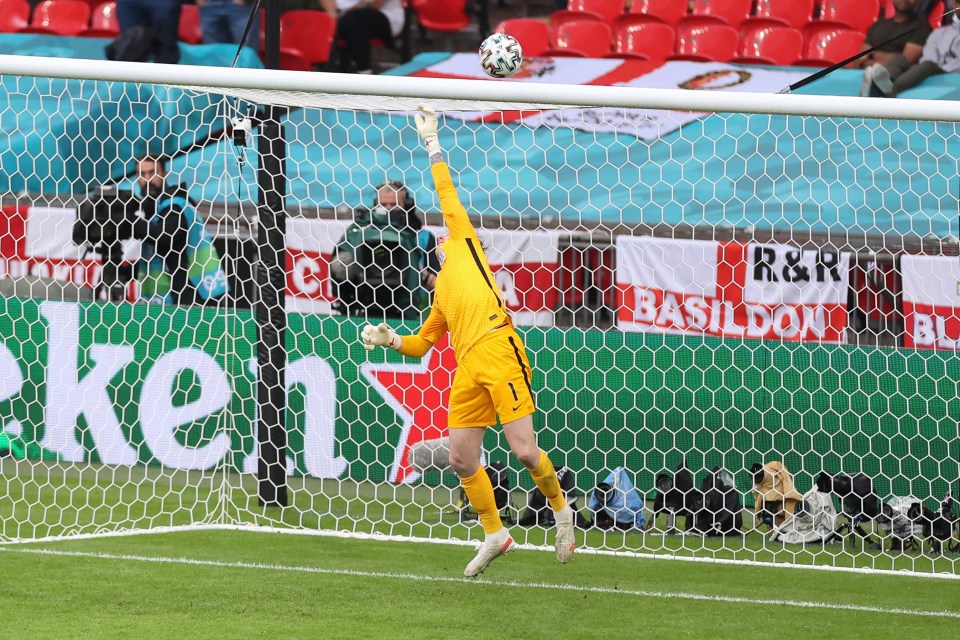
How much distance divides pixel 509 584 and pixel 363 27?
845cm

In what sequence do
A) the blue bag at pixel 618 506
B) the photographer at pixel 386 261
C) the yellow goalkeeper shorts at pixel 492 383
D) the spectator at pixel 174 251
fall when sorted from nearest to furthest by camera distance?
the yellow goalkeeper shorts at pixel 492 383
the blue bag at pixel 618 506
the photographer at pixel 386 261
the spectator at pixel 174 251

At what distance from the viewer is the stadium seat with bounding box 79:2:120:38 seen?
554 inches

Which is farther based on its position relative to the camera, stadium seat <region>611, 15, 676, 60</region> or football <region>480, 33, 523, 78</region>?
stadium seat <region>611, 15, 676, 60</region>

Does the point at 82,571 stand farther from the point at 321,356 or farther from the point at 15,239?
the point at 15,239

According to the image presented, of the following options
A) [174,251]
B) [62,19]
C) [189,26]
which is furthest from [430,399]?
[62,19]

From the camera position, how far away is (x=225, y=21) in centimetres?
1320

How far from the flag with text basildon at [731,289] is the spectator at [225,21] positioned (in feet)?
20.2

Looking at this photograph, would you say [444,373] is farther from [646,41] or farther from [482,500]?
[646,41]

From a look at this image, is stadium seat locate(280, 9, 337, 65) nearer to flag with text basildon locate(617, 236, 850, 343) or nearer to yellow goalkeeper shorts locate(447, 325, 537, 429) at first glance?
Result: flag with text basildon locate(617, 236, 850, 343)

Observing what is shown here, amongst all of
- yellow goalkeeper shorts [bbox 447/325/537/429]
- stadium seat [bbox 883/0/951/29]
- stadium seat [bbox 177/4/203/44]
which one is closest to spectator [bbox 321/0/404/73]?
stadium seat [bbox 177/4/203/44]

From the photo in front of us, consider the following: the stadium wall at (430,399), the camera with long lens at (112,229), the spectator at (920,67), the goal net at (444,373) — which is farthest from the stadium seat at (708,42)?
the camera with long lens at (112,229)

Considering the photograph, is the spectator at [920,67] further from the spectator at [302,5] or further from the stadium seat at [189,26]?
the stadium seat at [189,26]

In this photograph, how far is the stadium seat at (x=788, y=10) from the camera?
43.7ft

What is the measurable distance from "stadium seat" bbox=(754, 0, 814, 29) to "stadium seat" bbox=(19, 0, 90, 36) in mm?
7365
